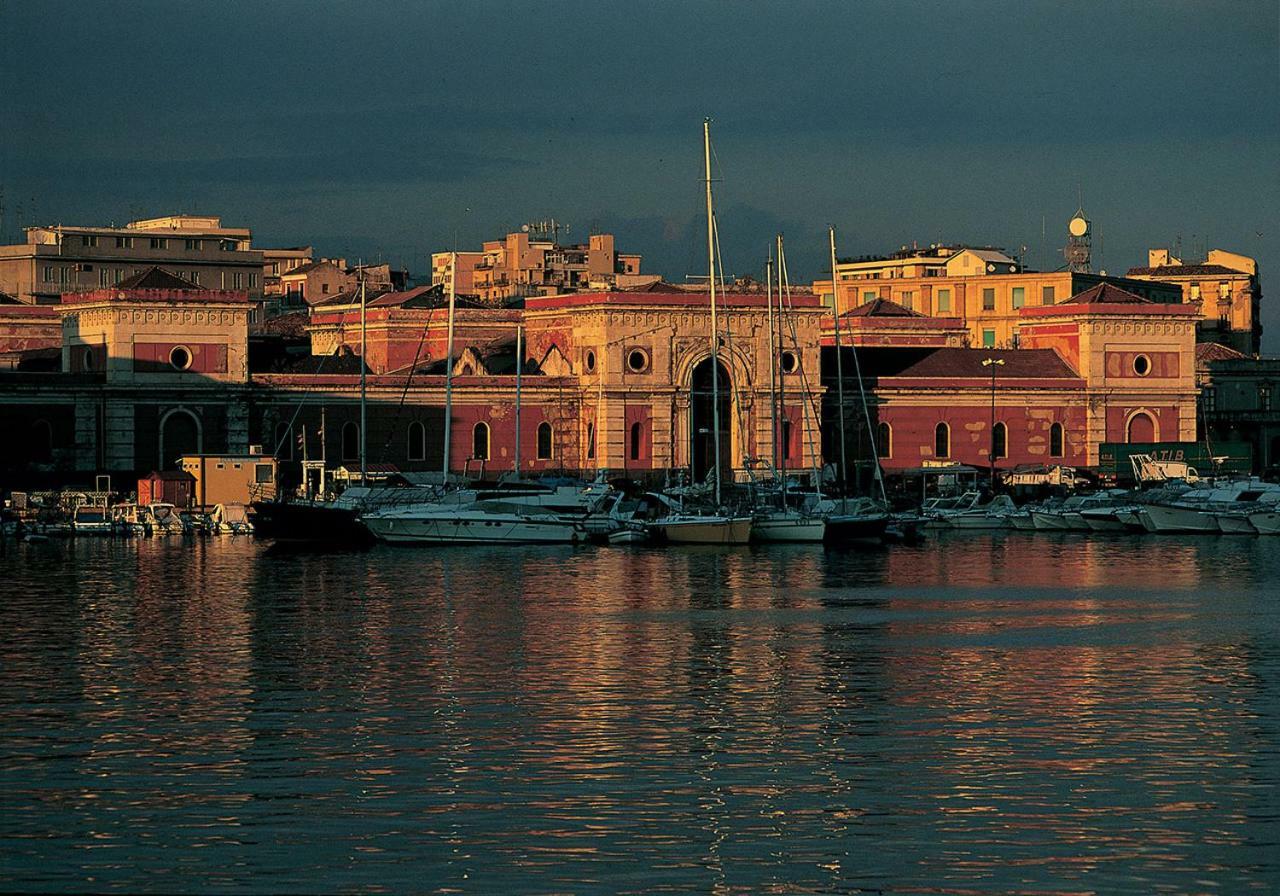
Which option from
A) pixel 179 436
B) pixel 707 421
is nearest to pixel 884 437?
pixel 707 421

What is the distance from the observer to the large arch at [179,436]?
8956 centimetres

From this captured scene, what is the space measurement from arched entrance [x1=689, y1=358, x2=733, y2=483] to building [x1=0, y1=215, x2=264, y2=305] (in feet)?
154

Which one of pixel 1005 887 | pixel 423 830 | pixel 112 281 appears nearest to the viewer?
pixel 1005 887

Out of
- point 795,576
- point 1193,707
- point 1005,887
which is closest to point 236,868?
point 1005,887

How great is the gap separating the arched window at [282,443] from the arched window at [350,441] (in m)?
2.13

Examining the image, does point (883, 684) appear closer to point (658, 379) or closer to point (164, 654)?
point (164, 654)

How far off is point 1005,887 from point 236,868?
248 inches

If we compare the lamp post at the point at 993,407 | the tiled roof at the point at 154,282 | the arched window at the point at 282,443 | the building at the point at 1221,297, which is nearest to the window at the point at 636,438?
the arched window at the point at 282,443

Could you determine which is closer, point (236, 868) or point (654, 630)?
point (236, 868)

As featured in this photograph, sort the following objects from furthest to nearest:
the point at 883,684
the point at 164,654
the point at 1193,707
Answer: the point at 164,654 < the point at 883,684 < the point at 1193,707

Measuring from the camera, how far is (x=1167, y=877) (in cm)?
2030

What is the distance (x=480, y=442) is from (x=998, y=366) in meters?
23.8

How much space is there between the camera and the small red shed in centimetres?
8400

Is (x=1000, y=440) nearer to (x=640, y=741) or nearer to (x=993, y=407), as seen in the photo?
(x=993, y=407)
